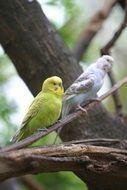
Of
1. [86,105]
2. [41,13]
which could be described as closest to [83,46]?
[41,13]

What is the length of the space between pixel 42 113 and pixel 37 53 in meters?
0.70

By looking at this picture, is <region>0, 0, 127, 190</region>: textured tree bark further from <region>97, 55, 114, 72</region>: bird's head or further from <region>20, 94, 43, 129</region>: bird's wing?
<region>20, 94, 43, 129</region>: bird's wing

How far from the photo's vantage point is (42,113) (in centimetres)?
167

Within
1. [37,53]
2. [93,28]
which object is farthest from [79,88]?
[93,28]

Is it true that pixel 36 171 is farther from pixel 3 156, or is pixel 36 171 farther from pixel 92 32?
pixel 92 32

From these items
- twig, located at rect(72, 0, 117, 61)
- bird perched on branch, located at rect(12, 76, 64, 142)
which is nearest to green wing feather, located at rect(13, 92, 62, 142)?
bird perched on branch, located at rect(12, 76, 64, 142)

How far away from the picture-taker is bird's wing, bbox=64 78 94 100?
1791 mm

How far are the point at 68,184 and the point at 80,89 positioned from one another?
2.22m

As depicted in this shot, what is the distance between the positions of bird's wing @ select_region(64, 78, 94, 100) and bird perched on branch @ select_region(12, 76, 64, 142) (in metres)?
0.11

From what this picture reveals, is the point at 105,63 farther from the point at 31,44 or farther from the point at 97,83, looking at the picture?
the point at 31,44

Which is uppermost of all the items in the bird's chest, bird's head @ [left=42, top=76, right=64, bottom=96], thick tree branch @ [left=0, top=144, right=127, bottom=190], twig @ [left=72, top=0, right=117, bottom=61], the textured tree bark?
twig @ [left=72, top=0, right=117, bottom=61]

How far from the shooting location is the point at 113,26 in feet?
17.8

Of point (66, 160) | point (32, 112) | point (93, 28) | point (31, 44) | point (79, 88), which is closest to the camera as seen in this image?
point (66, 160)

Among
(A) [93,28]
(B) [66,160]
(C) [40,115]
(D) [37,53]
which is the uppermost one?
(A) [93,28]
